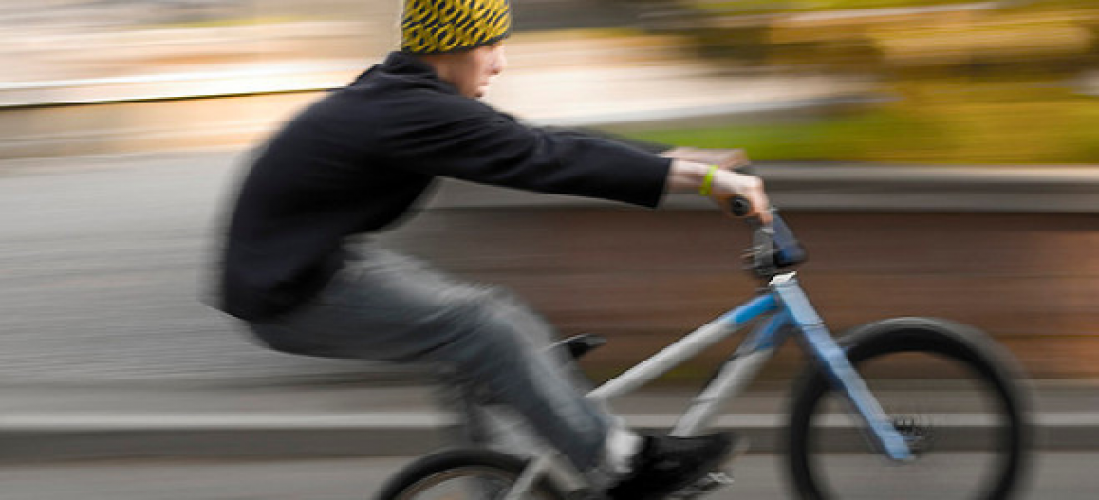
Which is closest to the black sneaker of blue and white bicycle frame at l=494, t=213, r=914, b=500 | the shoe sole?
the shoe sole

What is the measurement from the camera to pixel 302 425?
5770 mm

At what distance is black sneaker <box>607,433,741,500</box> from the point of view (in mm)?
4016

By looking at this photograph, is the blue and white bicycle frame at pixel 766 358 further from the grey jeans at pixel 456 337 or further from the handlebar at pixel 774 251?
the grey jeans at pixel 456 337

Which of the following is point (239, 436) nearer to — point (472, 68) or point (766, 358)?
point (766, 358)

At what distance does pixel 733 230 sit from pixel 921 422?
1.94 metres

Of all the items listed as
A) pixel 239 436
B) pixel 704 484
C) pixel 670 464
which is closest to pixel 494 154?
pixel 670 464

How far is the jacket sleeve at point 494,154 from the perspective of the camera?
3635 millimetres

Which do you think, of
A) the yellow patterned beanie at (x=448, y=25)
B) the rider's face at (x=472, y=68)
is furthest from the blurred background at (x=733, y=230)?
the yellow patterned beanie at (x=448, y=25)

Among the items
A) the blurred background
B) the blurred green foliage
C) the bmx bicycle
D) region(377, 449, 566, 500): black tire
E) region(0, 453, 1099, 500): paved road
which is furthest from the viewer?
the blurred green foliage

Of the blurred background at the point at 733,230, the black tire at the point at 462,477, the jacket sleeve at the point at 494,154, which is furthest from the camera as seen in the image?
the blurred background at the point at 733,230

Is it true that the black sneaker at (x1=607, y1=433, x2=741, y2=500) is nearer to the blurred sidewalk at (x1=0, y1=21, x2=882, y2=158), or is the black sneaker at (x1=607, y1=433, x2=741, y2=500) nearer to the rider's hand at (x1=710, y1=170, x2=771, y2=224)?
the rider's hand at (x1=710, y1=170, x2=771, y2=224)

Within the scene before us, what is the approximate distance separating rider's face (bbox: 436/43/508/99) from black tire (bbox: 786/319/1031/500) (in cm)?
110

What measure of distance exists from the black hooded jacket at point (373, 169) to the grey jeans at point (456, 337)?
0.07m

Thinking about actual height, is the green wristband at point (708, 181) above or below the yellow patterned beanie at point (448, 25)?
below
